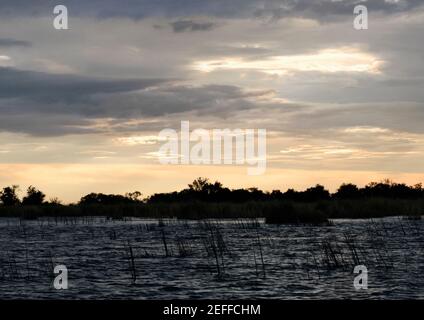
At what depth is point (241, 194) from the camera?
11638cm

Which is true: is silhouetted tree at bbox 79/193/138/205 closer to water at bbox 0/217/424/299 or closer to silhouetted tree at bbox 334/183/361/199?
silhouetted tree at bbox 334/183/361/199

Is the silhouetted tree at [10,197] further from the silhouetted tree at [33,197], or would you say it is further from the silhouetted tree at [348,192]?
the silhouetted tree at [348,192]

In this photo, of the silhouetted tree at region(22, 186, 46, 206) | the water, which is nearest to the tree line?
the silhouetted tree at region(22, 186, 46, 206)

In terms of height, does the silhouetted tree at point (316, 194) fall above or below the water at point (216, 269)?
above

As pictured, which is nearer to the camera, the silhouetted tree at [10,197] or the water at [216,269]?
the water at [216,269]

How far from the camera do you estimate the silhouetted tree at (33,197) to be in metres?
130

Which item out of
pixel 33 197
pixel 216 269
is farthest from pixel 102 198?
pixel 216 269

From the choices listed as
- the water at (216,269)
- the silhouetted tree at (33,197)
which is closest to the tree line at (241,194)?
the silhouetted tree at (33,197)

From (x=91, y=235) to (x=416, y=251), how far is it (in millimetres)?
24460

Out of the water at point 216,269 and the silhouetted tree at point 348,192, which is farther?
the silhouetted tree at point 348,192

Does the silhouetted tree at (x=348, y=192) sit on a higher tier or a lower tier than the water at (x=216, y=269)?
higher

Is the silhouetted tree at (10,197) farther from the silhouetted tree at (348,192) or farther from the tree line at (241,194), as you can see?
the silhouetted tree at (348,192)

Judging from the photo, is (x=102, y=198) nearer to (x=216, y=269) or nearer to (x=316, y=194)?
(x=316, y=194)
